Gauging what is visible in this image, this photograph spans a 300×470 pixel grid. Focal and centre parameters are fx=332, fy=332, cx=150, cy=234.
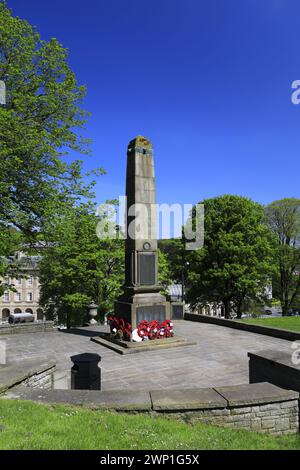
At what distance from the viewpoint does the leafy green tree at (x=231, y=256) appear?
27.1 metres

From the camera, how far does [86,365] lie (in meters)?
7.07

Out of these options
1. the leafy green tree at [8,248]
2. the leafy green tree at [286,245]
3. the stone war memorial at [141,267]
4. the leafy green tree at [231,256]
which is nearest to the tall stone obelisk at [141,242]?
the stone war memorial at [141,267]

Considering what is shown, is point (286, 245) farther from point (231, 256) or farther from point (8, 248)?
point (8, 248)

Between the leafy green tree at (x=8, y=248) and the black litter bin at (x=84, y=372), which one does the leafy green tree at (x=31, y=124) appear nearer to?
the leafy green tree at (x=8, y=248)

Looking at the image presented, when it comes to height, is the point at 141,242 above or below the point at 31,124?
below

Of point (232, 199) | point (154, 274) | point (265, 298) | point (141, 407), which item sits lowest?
point (265, 298)

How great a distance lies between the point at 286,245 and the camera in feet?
113

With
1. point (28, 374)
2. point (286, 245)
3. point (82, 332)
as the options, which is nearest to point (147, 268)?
point (82, 332)

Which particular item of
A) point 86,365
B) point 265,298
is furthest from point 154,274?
point 265,298

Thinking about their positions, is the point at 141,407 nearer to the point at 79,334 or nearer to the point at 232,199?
the point at 79,334

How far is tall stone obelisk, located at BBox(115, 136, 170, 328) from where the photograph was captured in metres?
12.7

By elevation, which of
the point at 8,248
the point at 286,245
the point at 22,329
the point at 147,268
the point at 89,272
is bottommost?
the point at 22,329

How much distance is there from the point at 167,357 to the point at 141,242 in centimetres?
443
